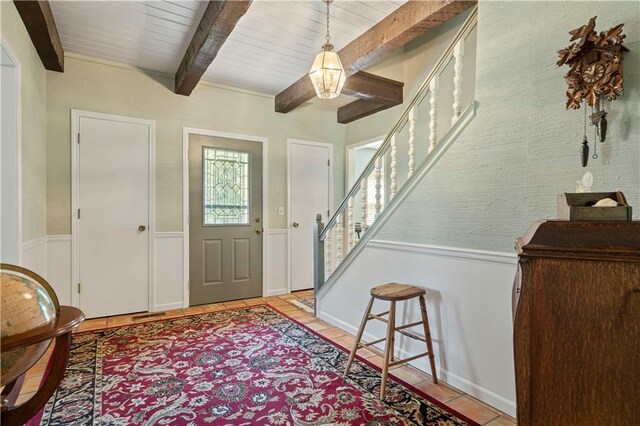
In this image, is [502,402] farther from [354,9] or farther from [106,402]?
[354,9]

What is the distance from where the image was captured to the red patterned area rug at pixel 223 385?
5.89 feet

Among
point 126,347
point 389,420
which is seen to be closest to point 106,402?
point 126,347

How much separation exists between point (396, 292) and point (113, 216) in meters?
3.01

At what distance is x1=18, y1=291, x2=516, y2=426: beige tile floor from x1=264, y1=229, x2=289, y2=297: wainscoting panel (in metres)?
0.17

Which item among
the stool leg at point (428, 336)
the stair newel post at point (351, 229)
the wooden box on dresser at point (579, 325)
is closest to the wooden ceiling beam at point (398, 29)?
the stair newel post at point (351, 229)

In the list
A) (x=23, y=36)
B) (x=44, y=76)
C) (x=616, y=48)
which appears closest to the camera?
(x=616, y=48)

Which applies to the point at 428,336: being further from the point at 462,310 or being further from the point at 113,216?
the point at 113,216

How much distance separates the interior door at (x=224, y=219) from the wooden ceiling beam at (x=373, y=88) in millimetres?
1424

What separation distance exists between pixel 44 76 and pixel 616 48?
14.0 feet

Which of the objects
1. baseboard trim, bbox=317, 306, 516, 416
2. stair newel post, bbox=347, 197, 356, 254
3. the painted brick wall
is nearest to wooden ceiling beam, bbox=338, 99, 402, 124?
stair newel post, bbox=347, 197, 356, 254

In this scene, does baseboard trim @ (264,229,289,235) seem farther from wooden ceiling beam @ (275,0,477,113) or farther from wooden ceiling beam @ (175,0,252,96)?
wooden ceiling beam @ (275,0,477,113)

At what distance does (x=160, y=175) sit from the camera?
3701 mm

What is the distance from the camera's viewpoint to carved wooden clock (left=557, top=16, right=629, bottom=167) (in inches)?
53.3

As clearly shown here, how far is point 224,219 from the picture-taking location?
4102mm
